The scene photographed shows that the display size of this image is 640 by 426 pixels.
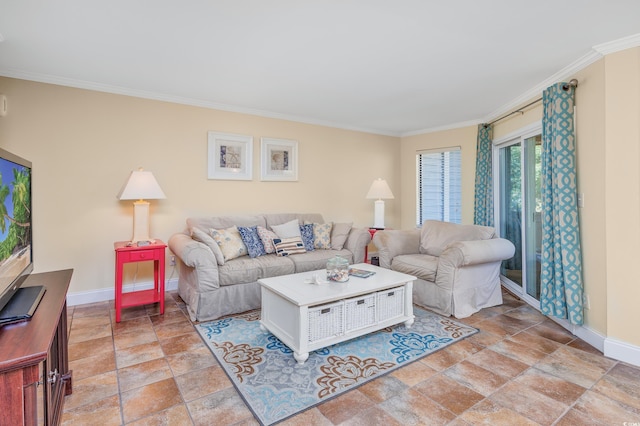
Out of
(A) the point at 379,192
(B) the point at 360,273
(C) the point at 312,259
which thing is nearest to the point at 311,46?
(B) the point at 360,273

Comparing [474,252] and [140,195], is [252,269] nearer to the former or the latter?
[140,195]

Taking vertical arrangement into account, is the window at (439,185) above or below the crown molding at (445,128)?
below

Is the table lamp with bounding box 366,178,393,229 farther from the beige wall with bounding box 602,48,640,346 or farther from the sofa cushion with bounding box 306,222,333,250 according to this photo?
the beige wall with bounding box 602,48,640,346

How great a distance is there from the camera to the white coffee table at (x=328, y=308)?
7.23ft

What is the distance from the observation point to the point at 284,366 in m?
2.14

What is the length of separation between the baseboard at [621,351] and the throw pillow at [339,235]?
8.44 ft

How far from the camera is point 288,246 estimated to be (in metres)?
3.65

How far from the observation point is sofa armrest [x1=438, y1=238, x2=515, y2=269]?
2.96 m

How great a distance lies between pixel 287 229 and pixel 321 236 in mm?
465

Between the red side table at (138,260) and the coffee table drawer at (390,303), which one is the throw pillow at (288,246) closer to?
the red side table at (138,260)

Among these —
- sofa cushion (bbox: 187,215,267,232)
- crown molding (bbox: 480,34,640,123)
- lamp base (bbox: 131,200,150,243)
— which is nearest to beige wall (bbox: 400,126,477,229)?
crown molding (bbox: 480,34,640,123)

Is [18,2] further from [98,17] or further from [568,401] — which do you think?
[568,401]

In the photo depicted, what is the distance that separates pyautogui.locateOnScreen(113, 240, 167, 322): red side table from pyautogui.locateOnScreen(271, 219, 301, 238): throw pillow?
125cm

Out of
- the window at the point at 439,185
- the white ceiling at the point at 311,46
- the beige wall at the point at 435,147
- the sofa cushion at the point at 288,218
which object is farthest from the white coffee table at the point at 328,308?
the window at the point at 439,185
